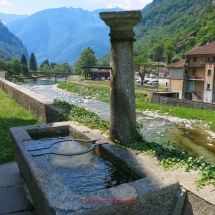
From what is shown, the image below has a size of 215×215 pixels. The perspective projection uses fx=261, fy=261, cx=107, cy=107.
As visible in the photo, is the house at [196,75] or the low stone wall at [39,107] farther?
the house at [196,75]

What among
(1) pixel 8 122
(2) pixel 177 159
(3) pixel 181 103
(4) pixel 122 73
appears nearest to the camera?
(2) pixel 177 159

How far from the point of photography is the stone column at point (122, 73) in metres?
4.36

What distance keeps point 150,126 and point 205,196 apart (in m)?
20.9

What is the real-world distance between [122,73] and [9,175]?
3066 mm

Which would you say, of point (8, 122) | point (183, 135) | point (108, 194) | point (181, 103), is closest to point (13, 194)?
point (108, 194)

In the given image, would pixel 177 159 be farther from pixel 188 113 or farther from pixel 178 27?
pixel 178 27

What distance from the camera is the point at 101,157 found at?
4570 millimetres

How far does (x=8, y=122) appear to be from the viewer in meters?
9.33

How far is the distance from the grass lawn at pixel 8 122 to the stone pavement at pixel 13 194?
0.68 metres

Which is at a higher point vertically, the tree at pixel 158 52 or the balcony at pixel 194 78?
the tree at pixel 158 52

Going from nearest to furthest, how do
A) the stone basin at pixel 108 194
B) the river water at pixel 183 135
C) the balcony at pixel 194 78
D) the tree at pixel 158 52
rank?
the stone basin at pixel 108 194 → the river water at pixel 183 135 → the balcony at pixel 194 78 → the tree at pixel 158 52

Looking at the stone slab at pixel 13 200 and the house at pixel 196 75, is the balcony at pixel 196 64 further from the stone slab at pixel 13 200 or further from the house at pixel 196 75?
the stone slab at pixel 13 200

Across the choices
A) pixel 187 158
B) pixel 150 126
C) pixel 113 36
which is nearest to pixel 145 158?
pixel 187 158

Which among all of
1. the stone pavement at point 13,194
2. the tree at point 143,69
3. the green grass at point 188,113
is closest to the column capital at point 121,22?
the stone pavement at point 13,194
